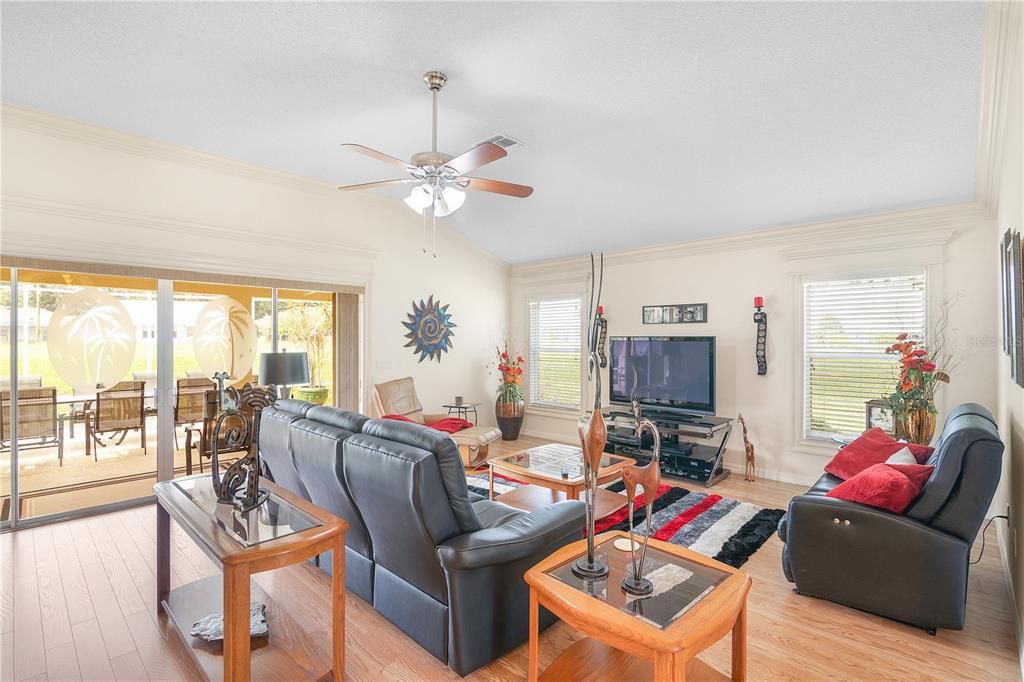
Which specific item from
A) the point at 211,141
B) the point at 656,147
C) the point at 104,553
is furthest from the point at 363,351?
the point at 656,147

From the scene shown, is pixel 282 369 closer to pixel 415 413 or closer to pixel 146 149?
pixel 415 413

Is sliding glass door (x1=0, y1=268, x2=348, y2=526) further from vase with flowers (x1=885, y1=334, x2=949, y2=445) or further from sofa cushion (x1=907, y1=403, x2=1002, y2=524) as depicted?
vase with flowers (x1=885, y1=334, x2=949, y2=445)

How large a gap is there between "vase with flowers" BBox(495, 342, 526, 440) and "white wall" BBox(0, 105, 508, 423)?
380 millimetres

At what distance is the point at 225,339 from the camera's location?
4629 mm

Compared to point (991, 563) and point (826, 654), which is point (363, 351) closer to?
point (826, 654)

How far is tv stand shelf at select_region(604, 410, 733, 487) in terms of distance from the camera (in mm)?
4820

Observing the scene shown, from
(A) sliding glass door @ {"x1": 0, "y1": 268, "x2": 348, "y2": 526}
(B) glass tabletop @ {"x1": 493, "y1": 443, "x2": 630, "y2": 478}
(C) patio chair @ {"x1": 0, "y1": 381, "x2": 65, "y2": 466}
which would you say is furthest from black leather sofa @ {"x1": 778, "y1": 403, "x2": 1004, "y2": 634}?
(C) patio chair @ {"x1": 0, "y1": 381, "x2": 65, "y2": 466}

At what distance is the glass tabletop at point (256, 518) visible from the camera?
1860 mm

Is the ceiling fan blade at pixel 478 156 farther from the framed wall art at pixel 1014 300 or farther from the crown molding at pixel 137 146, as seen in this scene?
the crown molding at pixel 137 146

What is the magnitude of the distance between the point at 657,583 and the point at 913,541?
4.95 ft

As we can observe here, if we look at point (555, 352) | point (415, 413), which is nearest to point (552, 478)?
point (415, 413)

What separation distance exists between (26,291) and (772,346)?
6389 mm

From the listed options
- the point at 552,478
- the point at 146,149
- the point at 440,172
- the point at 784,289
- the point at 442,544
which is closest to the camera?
the point at 442,544

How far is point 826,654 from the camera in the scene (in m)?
2.21
